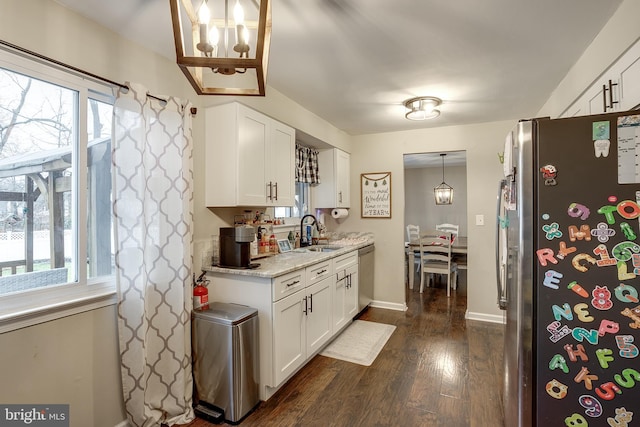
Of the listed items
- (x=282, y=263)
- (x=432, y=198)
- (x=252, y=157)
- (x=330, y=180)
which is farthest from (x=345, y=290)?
(x=432, y=198)

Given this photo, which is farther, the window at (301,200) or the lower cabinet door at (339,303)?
the window at (301,200)

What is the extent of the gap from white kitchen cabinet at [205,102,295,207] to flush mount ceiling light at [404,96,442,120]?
1433 millimetres

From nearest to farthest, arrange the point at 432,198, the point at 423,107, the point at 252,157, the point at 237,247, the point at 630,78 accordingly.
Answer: the point at 630,78
the point at 237,247
the point at 252,157
the point at 423,107
the point at 432,198

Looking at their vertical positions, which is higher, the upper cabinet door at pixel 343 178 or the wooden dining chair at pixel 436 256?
the upper cabinet door at pixel 343 178

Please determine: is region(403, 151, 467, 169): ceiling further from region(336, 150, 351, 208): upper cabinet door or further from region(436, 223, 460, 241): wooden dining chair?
region(336, 150, 351, 208): upper cabinet door

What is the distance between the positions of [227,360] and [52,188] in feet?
4.48

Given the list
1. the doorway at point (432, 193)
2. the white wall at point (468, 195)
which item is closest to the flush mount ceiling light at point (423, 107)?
the white wall at point (468, 195)

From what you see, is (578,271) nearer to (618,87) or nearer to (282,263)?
(618,87)

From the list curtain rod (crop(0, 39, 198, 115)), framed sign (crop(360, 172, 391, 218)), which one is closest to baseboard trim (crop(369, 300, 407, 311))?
framed sign (crop(360, 172, 391, 218))

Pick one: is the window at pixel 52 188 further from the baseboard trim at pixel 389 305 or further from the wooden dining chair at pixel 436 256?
the wooden dining chair at pixel 436 256

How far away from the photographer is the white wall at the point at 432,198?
720cm

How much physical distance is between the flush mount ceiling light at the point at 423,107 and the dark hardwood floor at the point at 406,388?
7.54 ft

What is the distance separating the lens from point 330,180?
156 inches

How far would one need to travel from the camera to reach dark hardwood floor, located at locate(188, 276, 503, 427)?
1.97 meters
